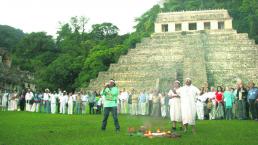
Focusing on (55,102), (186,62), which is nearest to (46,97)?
(55,102)

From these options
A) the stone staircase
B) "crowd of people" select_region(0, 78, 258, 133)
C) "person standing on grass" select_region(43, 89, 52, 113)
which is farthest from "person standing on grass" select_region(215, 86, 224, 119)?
the stone staircase

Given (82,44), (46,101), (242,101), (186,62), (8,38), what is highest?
(8,38)

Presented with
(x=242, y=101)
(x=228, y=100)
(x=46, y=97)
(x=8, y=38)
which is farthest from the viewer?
(x=8, y=38)

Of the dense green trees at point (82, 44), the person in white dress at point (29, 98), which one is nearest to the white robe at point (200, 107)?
the person in white dress at point (29, 98)

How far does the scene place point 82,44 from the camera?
62969 mm

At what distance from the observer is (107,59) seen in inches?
2051

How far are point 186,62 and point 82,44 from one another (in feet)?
94.1

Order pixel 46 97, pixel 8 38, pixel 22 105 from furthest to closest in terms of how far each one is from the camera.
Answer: pixel 8 38
pixel 22 105
pixel 46 97

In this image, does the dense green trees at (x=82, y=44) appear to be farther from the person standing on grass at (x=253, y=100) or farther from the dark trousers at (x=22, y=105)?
the person standing on grass at (x=253, y=100)

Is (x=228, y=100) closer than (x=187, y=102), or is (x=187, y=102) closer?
(x=187, y=102)

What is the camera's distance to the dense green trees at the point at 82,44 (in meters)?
49.8

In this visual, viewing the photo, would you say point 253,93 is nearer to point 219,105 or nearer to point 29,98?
point 219,105

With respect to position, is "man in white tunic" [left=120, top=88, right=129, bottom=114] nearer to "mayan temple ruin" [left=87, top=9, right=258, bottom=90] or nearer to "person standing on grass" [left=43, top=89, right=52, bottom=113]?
"person standing on grass" [left=43, top=89, right=52, bottom=113]

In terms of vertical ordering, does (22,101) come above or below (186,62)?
below
